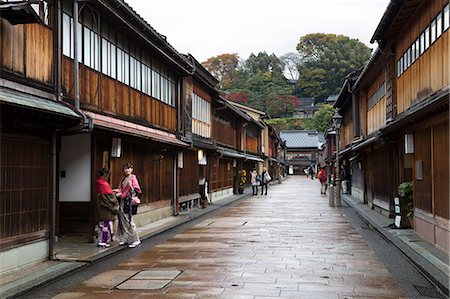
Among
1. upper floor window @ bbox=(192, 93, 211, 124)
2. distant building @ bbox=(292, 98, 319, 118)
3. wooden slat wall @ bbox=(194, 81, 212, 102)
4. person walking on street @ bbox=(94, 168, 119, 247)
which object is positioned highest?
distant building @ bbox=(292, 98, 319, 118)

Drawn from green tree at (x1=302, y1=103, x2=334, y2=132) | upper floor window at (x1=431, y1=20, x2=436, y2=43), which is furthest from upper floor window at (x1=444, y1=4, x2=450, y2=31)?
green tree at (x1=302, y1=103, x2=334, y2=132)

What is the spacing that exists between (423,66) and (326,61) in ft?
297

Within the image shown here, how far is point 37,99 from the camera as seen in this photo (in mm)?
9852

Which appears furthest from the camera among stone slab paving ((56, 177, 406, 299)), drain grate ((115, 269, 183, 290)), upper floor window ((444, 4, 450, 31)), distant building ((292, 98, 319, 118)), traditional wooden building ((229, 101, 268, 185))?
distant building ((292, 98, 319, 118))

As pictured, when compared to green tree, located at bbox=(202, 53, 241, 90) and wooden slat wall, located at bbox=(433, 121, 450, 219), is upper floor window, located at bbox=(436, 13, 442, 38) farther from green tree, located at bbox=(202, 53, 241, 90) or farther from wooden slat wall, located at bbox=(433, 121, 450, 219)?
green tree, located at bbox=(202, 53, 241, 90)

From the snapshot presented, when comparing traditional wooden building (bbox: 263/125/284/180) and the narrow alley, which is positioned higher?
traditional wooden building (bbox: 263/125/284/180)

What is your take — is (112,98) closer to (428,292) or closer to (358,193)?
(428,292)

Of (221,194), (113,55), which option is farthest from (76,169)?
(221,194)

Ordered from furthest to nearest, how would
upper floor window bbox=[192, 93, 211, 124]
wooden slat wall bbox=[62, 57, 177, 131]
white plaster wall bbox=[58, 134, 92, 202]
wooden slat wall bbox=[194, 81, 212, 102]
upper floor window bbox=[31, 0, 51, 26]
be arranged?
wooden slat wall bbox=[194, 81, 212, 102]
upper floor window bbox=[192, 93, 211, 124]
white plaster wall bbox=[58, 134, 92, 202]
wooden slat wall bbox=[62, 57, 177, 131]
upper floor window bbox=[31, 0, 51, 26]

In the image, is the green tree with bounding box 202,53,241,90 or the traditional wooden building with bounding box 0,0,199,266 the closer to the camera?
the traditional wooden building with bounding box 0,0,199,266

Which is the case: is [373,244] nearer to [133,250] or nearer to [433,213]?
[433,213]

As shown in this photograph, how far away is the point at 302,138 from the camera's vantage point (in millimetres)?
102562

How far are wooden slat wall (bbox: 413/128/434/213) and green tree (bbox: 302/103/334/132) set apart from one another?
3067 inches

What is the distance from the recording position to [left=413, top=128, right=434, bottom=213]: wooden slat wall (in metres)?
13.1
